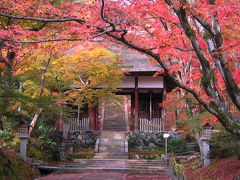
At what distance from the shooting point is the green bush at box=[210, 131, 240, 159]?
10953 millimetres

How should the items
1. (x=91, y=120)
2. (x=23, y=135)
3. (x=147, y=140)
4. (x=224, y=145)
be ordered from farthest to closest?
(x=91, y=120)
(x=147, y=140)
(x=23, y=135)
(x=224, y=145)

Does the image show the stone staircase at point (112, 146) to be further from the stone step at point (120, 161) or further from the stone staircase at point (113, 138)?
the stone step at point (120, 161)

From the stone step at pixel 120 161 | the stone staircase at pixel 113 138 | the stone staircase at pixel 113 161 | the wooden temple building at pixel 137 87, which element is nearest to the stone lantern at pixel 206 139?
the stone staircase at pixel 113 161

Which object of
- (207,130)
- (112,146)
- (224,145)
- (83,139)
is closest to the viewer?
(224,145)

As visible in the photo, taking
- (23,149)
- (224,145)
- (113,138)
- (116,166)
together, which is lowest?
(116,166)

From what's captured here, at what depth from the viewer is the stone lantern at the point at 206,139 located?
45.4 ft

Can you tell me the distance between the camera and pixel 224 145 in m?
11.7

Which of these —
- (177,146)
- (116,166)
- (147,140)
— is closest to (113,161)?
(116,166)

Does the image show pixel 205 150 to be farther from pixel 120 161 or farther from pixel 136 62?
pixel 136 62

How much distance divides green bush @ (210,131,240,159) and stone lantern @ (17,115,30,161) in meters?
8.19

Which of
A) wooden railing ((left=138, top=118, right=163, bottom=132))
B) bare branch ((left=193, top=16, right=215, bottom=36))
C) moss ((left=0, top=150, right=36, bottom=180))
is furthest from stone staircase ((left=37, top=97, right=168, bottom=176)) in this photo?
bare branch ((left=193, top=16, right=215, bottom=36))

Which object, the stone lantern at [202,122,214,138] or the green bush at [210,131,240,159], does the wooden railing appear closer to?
the stone lantern at [202,122,214,138]

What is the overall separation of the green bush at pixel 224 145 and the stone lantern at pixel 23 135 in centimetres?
819

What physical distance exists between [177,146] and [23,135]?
9.23 metres
